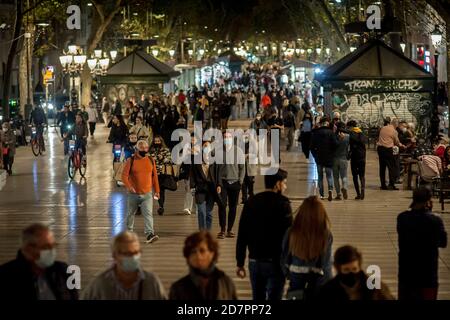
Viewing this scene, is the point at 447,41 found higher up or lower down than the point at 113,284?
higher up

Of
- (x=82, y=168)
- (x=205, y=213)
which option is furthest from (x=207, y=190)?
(x=82, y=168)

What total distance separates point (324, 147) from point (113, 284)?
16.0 meters

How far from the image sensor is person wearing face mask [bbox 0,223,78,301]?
8766 mm

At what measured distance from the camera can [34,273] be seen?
883cm

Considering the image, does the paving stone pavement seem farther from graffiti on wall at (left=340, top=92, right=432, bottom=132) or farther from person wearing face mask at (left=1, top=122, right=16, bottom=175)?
graffiti on wall at (left=340, top=92, right=432, bottom=132)

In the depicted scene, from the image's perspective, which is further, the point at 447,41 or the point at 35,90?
the point at 35,90

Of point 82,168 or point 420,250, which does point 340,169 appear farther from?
point 420,250


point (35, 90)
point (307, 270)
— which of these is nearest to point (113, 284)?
point (307, 270)

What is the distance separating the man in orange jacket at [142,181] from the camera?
725 inches

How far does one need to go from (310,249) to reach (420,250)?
1.18 m

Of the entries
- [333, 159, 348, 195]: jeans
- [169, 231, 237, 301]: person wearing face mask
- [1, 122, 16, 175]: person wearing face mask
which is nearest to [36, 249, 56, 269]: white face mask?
[169, 231, 237, 301]: person wearing face mask

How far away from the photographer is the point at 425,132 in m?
37.5

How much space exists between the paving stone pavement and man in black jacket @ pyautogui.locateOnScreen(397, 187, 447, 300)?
253 cm

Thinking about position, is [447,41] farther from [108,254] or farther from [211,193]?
[108,254]
